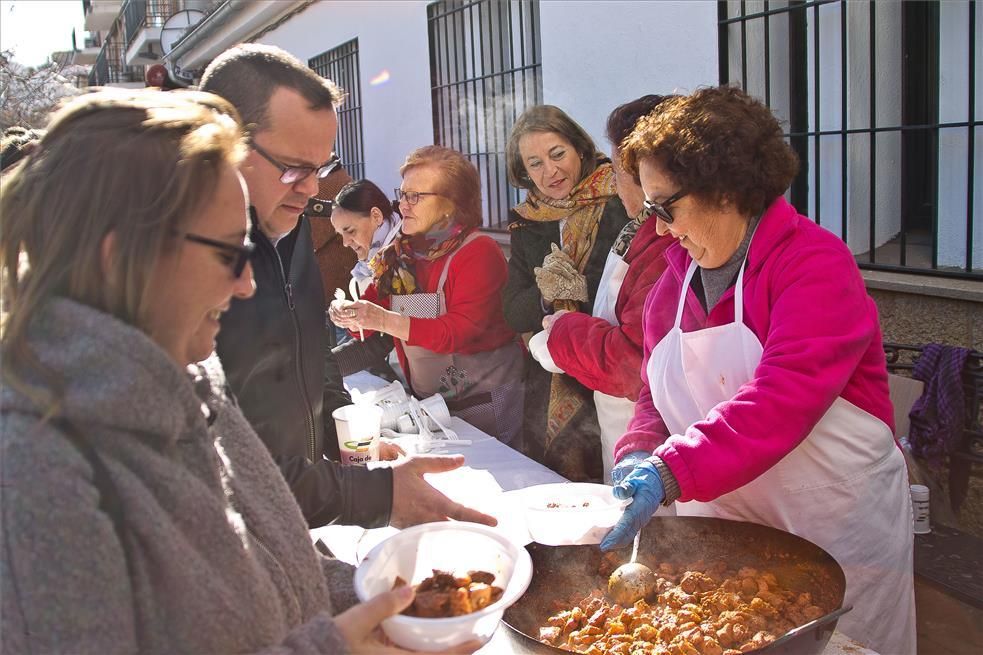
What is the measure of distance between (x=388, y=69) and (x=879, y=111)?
559cm

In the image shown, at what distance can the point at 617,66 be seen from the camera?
523cm

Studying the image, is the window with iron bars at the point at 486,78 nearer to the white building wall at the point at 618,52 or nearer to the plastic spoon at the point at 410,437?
the white building wall at the point at 618,52

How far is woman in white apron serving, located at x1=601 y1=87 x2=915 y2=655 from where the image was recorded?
193cm

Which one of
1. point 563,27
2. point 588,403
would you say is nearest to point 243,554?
point 588,403

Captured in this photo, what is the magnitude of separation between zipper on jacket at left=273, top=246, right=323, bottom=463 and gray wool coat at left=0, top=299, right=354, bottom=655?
1.00m

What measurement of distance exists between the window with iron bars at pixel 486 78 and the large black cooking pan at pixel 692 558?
4.62m

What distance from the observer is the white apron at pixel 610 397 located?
3.06m

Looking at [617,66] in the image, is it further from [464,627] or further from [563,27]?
[464,627]

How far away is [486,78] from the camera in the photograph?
22.7 feet

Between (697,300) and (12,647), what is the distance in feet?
5.82

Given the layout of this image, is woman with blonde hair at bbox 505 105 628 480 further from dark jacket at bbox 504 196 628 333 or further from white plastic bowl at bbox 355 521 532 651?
white plastic bowl at bbox 355 521 532 651

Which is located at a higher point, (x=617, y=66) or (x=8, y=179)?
(x=617, y=66)

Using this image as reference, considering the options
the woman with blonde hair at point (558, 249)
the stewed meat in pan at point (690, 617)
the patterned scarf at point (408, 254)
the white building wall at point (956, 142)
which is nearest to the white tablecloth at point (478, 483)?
the woman with blonde hair at point (558, 249)

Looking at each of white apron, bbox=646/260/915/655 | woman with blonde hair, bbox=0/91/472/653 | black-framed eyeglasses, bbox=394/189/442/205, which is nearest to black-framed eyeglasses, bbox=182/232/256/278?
woman with blonde hair, bbox=0/91/472/653
